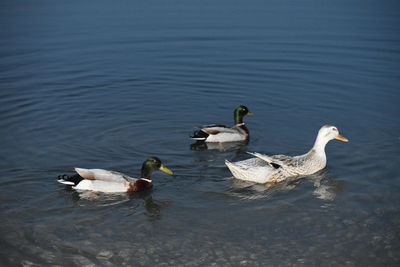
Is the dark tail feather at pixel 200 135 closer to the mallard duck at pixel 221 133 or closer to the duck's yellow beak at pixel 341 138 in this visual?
the mallard duck at pixel 221 133

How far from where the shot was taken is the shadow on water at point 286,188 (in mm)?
10070

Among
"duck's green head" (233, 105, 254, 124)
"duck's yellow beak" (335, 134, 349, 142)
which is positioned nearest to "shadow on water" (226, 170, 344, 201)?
"duck's yellow beak" (335, 134, 349, 142)

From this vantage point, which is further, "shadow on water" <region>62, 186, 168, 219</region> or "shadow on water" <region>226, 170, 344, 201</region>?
"shadow on water" <region>226, 170, 344, 201</region>

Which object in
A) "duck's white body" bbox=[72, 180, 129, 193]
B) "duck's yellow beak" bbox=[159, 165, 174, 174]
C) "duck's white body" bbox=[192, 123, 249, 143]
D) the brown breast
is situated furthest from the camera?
"duck's white body" bbox=[192, 123, 249, 143]

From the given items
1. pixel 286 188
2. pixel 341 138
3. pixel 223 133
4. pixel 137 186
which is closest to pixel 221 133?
pixel 223 133

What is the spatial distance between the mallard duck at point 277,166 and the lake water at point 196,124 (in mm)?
230

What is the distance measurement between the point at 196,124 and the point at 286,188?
11.3 feet

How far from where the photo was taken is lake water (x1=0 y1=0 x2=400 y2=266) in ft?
27.8

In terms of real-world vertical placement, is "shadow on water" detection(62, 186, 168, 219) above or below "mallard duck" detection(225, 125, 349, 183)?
below

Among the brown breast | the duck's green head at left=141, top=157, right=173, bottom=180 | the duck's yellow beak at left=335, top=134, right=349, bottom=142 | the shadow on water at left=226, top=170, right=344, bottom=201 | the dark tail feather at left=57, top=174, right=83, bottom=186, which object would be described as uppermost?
the duck's yellow beak at left=335, top=134, right=349, bottom=142

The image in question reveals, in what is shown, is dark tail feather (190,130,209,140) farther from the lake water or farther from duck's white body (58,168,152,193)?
duck's white body (58,168,152,193)

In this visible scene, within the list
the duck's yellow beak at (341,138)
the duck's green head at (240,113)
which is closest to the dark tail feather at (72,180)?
the duck's green head at (240,113)

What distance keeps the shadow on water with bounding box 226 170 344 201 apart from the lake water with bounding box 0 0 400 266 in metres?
0.05

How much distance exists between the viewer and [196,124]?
43.7 feet
